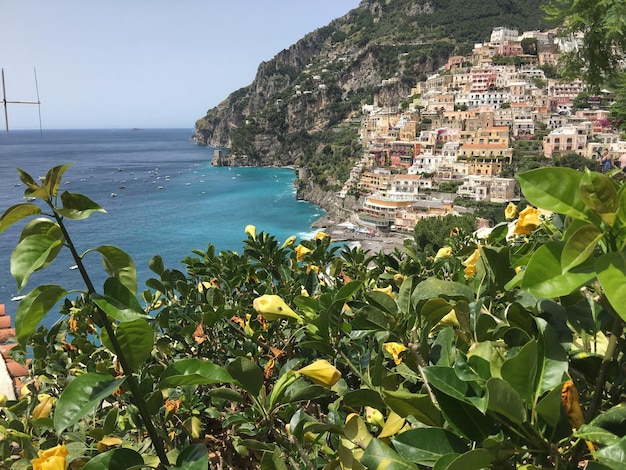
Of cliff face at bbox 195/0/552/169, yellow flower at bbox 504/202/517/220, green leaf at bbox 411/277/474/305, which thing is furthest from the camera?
cliff face at bbox 195/0/552/169

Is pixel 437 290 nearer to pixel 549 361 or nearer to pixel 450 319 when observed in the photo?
pixel 450 319

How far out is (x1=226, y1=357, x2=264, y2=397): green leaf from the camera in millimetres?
595

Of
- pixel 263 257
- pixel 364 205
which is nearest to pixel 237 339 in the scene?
pixel 263 257

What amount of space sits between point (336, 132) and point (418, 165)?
2257cm

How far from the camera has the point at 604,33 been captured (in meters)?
6.21

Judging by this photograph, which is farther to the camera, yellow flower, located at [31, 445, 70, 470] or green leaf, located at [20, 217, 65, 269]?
yellow flower, located at [31, 445, 70, 470]

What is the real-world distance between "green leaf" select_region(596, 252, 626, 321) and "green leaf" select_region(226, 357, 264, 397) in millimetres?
383

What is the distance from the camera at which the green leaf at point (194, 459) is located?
54cm

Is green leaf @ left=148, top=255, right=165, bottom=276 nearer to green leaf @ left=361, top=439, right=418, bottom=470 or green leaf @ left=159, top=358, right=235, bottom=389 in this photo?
green leaf @ left=159, top=358, right=235, bottom=389

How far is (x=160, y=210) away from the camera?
125 feet

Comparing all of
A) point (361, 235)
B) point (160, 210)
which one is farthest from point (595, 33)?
point (160, 210)

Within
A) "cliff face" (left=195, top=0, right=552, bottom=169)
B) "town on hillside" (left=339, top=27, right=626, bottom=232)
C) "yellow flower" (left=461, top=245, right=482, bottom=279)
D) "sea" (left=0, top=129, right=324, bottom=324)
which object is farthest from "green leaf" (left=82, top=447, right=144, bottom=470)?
"cliff face" (left=195, top=0, right=552, bottom=169)

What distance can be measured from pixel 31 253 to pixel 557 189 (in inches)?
19.8

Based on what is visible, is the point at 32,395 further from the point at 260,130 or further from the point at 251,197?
the point at 260,130
